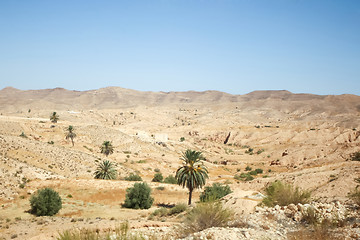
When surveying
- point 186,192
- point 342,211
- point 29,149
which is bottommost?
point 186,192

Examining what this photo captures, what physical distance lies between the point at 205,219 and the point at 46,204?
17.7 m

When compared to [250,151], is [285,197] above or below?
above

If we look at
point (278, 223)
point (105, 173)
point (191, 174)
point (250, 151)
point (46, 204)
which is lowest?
point (250, 151)

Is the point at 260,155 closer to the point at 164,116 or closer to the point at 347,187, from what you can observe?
the point at 347,187

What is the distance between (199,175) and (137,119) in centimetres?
10506

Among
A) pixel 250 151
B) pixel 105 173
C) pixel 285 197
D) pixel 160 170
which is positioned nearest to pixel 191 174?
pixel 285 197

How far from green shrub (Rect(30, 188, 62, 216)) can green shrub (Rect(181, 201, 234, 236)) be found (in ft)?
55.2

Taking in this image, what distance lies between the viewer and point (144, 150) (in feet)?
227

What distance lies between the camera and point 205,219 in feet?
33.7

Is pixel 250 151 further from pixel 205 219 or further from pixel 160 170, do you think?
pixel 205 219

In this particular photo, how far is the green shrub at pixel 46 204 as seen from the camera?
22562mm

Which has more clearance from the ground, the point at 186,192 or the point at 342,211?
the point at 342,211

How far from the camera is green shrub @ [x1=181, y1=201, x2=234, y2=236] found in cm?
1006

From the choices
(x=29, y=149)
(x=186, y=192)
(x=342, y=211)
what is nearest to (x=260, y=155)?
(x=186, y=192)
